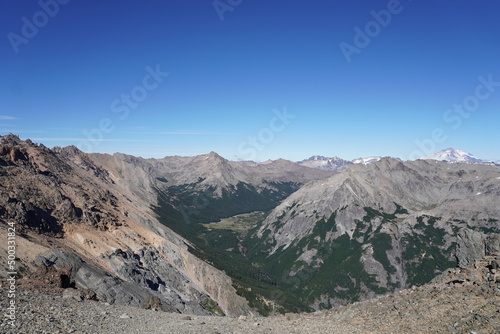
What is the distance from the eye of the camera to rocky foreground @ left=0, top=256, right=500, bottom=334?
2734cm

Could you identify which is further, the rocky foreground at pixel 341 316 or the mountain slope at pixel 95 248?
the mountain slope at pixel 95 248

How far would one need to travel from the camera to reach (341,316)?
36.0 m

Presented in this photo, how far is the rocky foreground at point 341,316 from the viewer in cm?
2734

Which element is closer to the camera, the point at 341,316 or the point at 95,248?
the point at 341,316

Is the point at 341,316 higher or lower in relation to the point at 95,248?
higher

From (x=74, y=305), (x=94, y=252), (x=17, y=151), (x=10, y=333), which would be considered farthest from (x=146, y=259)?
(x=10, y=333)

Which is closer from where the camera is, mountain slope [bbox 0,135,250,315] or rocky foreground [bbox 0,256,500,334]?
rocky foreground [bbox 0,256,500,334]

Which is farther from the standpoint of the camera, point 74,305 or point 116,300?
point 116,300

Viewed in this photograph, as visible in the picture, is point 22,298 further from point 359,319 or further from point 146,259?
point 146,259

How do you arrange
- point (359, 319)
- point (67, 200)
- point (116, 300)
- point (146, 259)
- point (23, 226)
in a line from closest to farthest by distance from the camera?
point (359, 319)
point (116, 300)
point (23, 226)
point (67, 200)
point (146, 259)

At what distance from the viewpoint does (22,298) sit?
35.2m

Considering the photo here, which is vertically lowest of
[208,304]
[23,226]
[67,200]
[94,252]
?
[208,304]

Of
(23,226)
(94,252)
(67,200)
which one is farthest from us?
(67,200)

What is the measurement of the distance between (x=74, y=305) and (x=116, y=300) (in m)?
59.1
